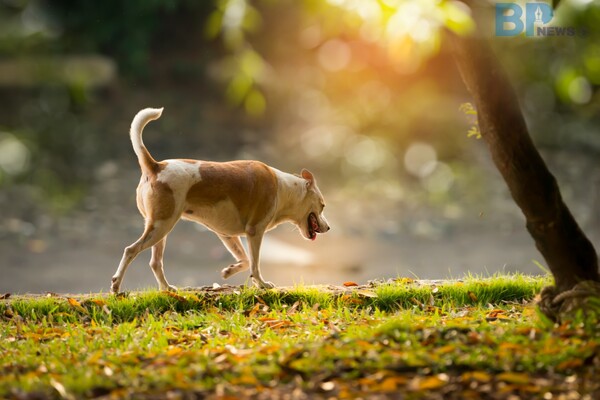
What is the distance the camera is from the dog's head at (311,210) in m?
7.26

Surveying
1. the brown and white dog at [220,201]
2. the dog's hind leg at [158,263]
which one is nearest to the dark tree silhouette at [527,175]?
the brown and white dog at [220,201]

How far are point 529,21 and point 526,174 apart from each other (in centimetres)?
101

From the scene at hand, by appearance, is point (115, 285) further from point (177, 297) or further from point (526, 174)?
point (526, 174)

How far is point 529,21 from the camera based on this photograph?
547 centimetres

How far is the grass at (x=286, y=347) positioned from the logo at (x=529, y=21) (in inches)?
72.8

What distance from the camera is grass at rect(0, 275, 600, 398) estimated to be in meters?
4.12

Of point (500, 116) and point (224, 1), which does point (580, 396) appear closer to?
point (500, 116)

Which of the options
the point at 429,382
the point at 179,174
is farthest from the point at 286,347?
the point at 179,174

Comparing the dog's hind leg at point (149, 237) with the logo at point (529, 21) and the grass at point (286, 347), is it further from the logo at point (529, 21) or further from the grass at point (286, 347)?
the logo at point (529, 21)

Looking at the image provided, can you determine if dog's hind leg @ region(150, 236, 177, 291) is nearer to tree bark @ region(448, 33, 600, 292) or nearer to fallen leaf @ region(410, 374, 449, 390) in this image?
tree bark @ region(448, 33, 600, 292)

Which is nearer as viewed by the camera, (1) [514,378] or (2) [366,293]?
(1) [514,378]

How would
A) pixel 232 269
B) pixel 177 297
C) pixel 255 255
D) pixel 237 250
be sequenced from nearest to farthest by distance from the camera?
pixel 177 297 < pixel 255 255 < pixel 232 269 < pixel 237 250

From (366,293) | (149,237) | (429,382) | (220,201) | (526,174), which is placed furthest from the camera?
Result: (366,293)

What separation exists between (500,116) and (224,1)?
6.26 ft
